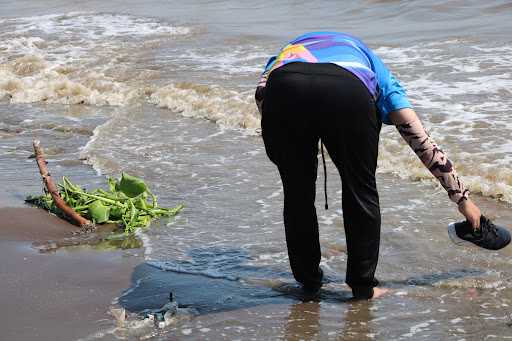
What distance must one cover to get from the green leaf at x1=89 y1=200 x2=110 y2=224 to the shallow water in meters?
0.36

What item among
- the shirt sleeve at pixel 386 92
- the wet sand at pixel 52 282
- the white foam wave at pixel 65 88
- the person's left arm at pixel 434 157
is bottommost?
the white foam wave at pixel 65 88

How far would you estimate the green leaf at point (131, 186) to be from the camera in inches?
233

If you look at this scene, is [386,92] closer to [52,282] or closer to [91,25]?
[52,282]

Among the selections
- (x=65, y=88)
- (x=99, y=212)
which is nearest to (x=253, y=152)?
(x=99, y=212)

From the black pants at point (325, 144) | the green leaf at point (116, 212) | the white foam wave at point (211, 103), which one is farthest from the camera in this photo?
the white foam wave at point (211, 103)

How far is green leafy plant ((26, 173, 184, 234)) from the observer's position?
5.61 meters

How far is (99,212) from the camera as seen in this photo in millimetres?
5594

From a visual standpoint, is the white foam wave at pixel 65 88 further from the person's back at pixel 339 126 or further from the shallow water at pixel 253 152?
the person's back at pixel 339 126

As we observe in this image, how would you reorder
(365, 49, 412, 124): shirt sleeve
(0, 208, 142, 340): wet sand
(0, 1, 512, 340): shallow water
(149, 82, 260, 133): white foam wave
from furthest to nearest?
(149, 82, 260, 133): white foam wave
(0, 1, 512, 340): shallow water
(0, 208, 142, 340): wet sand
(365, 49, 412, 124): shirt sleeve

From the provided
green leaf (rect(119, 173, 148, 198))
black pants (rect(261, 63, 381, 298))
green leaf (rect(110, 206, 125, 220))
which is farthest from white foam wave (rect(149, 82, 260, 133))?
black pants (rect(261, 63, 381, 298))

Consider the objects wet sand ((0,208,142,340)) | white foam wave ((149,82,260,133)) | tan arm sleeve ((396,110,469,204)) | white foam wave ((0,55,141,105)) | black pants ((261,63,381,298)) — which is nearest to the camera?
black pants ((261,63,381,298))

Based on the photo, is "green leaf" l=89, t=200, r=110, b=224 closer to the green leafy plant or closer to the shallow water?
the green leafy plant

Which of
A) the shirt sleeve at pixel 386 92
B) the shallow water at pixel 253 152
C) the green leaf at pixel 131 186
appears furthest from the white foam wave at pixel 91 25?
the shirt sleeve at pixel 386 92

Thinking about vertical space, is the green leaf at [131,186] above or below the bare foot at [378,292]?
above
